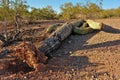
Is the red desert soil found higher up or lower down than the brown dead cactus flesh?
lower down

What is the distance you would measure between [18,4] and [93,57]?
4.32 metres

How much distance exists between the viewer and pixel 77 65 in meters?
7.60

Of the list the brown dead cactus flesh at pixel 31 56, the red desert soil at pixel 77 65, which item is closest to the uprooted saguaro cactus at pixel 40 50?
the brown dead cactus flesh at pixel 31 56

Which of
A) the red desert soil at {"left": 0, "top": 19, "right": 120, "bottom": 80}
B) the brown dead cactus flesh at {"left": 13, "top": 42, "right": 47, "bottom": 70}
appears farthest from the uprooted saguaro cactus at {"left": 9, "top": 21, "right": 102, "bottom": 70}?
the red desert soil at {"left": 0, "top": 19, "right": 120, "bottom": 80}

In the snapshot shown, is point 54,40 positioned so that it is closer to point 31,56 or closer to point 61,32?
point 61,32

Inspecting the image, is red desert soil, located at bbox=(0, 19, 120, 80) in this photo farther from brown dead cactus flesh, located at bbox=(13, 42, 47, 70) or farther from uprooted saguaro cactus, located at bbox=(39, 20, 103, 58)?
uprooted saguaro cactus, located at bbox=(39, 20, 103, 58)

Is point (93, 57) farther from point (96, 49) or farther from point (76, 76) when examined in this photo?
point (76, 76)

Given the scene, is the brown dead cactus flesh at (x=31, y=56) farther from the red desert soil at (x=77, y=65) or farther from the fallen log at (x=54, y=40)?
the fallen log at (x=54, y=40)

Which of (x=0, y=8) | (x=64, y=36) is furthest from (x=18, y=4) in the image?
(x=64, y=36)

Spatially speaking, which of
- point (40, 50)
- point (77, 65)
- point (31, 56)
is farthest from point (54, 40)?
point (31, 56)

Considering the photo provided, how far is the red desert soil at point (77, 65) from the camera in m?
6.79

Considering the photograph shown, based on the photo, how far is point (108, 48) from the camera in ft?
30.4

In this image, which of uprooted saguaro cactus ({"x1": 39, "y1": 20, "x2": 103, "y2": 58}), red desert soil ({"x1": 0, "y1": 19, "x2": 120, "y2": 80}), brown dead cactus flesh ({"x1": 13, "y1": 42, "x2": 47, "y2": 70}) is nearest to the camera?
red desert soil ({"x1": 0, "y1": 19, "x2": 120, "y2": 80})

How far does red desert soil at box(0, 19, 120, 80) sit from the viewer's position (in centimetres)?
679
